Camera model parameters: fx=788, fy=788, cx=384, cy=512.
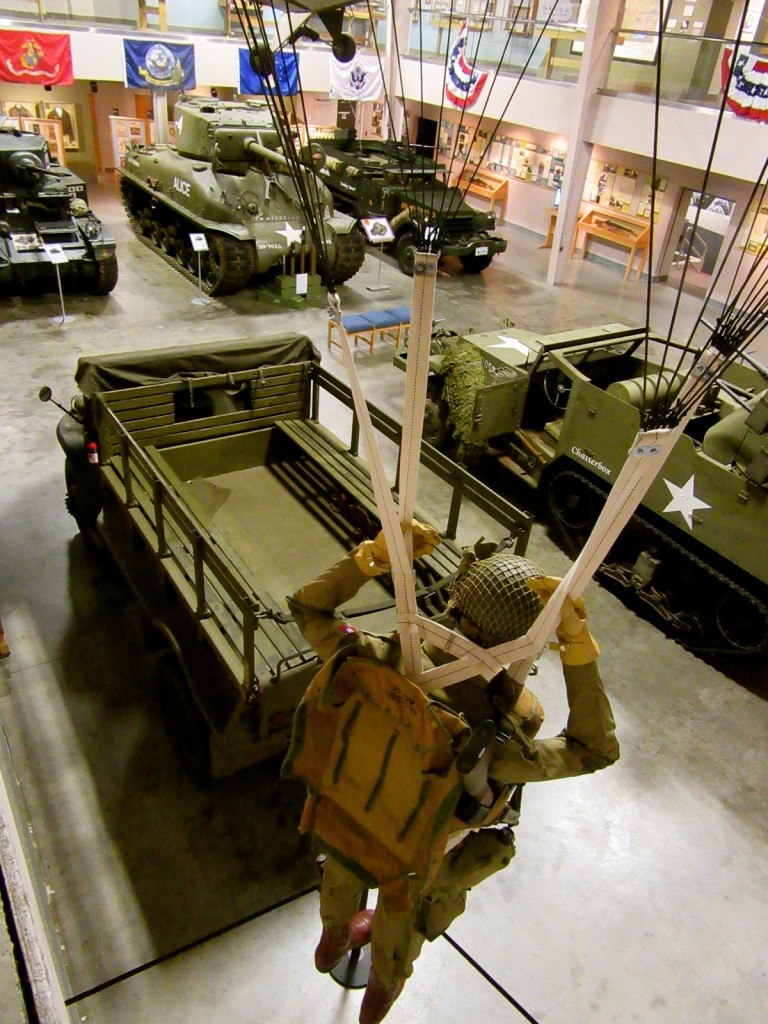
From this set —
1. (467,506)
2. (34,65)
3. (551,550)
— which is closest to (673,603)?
(551,550)

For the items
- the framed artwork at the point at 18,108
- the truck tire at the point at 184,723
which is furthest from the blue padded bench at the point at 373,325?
the framed artwork at the point at 18,108

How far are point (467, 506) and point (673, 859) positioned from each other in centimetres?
323

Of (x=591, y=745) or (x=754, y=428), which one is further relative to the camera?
(x=754, y=428)

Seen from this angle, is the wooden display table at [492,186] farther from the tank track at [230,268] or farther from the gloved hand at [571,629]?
the gloved hand at [571,629]

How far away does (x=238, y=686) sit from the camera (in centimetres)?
337

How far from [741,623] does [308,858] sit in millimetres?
3190

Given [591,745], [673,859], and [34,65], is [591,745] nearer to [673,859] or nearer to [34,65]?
[673,859]

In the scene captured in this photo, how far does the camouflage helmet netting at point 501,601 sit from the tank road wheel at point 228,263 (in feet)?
28.7

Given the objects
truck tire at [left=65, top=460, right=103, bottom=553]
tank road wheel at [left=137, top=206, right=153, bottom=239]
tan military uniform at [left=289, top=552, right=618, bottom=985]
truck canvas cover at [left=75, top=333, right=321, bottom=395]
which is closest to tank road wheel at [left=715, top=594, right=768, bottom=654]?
tan military uniform at [left=289, top=552, right=618, bottom=985]

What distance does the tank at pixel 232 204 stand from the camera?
1022 cm

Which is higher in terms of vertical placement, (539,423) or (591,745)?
(591,745)

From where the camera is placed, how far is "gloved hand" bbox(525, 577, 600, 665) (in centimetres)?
197

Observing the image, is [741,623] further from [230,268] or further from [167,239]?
[167,239]

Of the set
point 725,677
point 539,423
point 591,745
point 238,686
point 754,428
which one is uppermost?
point 591,745
